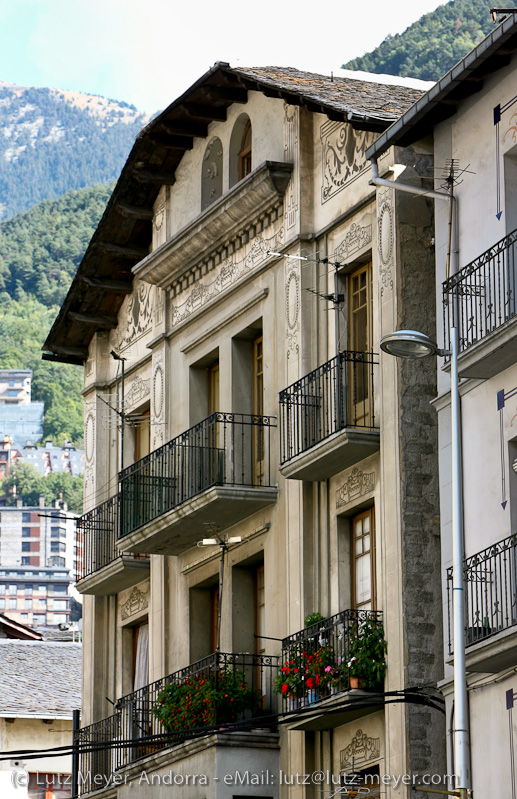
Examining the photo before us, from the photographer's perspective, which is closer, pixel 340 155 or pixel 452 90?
pixel 452 90

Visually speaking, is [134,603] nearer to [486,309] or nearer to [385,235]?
[385,235]

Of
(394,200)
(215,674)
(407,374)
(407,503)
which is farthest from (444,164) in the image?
(215,674)

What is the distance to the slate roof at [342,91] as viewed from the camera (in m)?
25.8

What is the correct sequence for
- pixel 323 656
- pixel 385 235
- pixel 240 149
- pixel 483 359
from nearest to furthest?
pixel 483 359
pixel 323 656
pixel 385 235
pixel 240 149

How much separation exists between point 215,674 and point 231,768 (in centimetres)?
157

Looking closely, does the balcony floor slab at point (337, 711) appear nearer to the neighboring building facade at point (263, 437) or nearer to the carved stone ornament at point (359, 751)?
the neighboring building facade at point (263, 437)

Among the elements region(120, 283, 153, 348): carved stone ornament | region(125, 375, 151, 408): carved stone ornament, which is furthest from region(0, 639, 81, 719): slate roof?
region(120, 283, 153, 348): carved stone ornament

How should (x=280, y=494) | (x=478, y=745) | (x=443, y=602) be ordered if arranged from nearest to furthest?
(x=478, y=745)
(x=443, y=602)
(x=280, y=494)

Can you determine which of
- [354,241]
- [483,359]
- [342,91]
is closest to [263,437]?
[354,241]

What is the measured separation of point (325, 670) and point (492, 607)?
14.2 feet

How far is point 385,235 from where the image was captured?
25016 millimetres

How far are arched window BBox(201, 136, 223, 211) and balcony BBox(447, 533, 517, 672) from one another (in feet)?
41.7

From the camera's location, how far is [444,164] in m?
23.6

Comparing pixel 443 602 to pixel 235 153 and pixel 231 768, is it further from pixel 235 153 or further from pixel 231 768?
pixel 235 153
